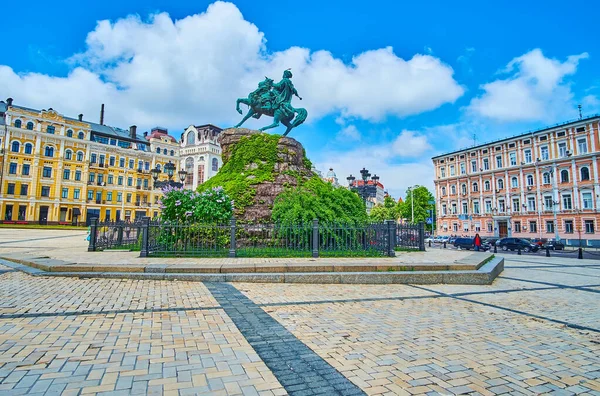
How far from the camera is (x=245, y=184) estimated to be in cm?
1602

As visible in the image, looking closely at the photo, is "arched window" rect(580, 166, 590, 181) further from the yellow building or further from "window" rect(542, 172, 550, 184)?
the yellow building

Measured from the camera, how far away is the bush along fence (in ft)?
37.9

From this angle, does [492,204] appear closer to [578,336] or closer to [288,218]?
[288,218]

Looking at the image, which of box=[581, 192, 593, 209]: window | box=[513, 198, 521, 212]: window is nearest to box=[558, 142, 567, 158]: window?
box=[581, 192, 593, 209]: window

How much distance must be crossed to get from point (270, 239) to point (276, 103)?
8403mm

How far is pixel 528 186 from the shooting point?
4947cm

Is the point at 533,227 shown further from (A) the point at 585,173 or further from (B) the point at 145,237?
(B) the point at 145,237

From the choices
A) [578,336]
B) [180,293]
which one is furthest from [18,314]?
[578,336]

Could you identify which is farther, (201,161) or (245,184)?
(201,161)

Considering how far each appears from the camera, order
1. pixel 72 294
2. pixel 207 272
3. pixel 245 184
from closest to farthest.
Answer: pixel 72 294, pixel 207 272, pixel 245 184

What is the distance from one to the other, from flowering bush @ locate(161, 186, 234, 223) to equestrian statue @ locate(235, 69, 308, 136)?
6.73 metres

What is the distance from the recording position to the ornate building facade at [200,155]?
6662 centimetres

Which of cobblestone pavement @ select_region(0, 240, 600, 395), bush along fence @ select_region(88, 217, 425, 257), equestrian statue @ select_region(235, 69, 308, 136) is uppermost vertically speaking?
equestrian statue @ select_region(235, 69, 308, 136)

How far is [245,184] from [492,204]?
5000cm
